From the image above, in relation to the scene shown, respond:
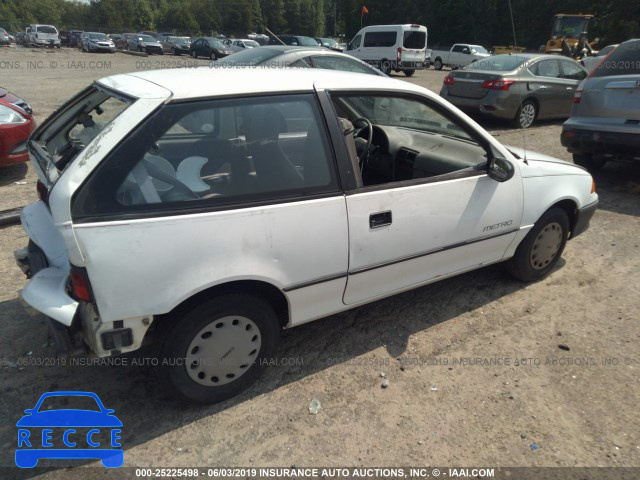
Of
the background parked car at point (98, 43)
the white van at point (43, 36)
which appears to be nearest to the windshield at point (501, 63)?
the background parked car at point (98, 43)

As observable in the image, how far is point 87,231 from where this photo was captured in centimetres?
201

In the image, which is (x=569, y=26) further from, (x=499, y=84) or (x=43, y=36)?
(x=43, y=36)

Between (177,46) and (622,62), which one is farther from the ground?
(622,62)

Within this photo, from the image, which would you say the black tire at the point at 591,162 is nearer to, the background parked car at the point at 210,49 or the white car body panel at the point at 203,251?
the white car body panel at the point at 203,251

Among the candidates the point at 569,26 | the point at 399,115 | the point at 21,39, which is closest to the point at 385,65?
the point at 569,26

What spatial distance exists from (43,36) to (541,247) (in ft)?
160

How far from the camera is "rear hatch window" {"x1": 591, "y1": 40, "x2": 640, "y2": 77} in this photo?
223 inches

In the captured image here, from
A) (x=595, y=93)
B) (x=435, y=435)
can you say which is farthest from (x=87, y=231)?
(x=595, y=93)

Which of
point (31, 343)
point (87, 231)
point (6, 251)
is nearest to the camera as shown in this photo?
point (87, 231)

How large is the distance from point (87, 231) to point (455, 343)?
2.38 meters

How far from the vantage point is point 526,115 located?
9.52 m

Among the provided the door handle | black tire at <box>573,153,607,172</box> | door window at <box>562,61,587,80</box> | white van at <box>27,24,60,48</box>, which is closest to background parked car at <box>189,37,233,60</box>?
white van at <box>27,24,60,48</box>

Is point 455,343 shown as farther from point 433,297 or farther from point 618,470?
point 618,470

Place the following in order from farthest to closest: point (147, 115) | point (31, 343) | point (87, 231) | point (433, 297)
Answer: point (433, 297)
point (31, 343)
point (147, 115)
point (87, 231)
